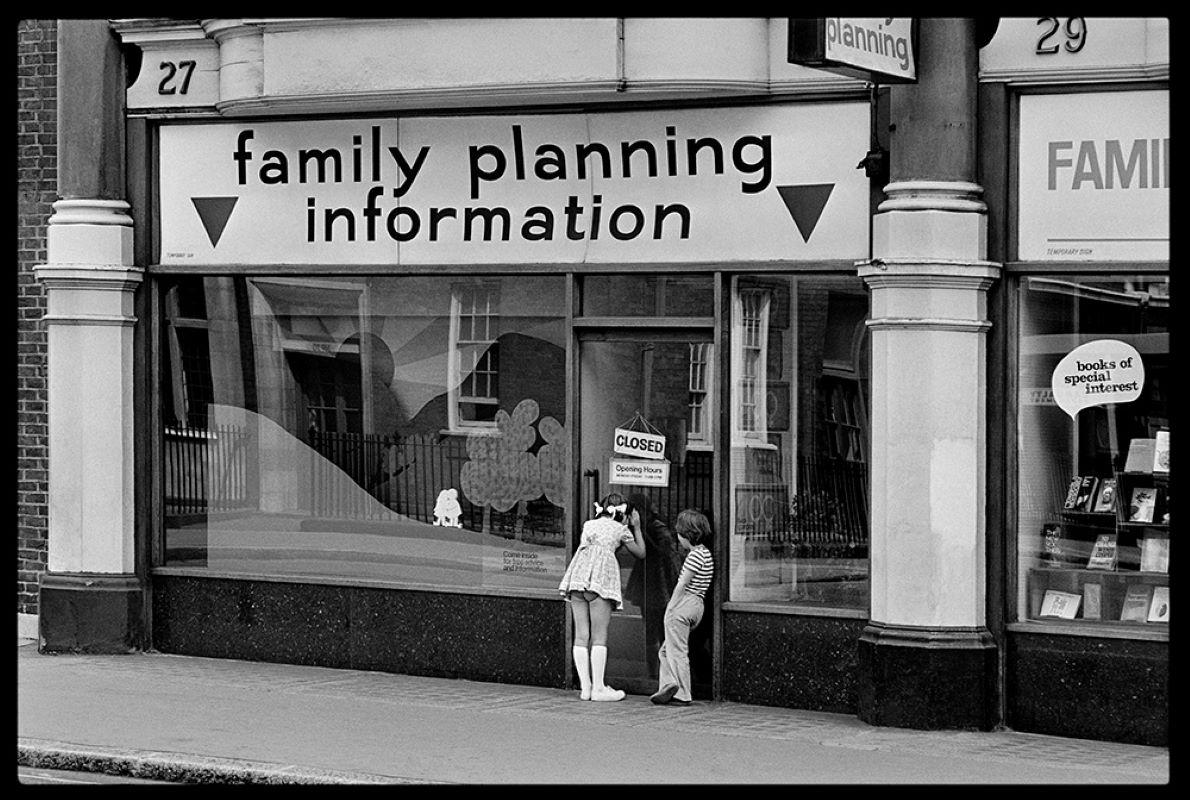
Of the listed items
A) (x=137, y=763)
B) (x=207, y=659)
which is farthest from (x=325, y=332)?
(x=137, y=763)

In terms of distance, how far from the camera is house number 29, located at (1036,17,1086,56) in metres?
10.5

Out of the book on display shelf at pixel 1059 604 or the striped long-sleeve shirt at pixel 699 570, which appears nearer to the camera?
the book on display shelf at pixel 1059 604

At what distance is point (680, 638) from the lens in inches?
455

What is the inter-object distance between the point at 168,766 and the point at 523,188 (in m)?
4.82

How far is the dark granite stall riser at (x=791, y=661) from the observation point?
37.0 ft

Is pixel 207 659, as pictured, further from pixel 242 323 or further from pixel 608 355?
pixel 608 355

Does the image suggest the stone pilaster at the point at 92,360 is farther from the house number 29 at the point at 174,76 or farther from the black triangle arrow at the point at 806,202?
the black triangle arrow at the point at 806,202

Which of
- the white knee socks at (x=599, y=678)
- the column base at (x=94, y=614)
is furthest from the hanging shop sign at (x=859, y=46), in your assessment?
the column base at (x=94, y=614)

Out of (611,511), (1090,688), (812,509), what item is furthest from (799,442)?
(1090,688)

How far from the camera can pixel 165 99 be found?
13211 mm

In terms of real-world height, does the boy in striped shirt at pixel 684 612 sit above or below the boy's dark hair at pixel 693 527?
below

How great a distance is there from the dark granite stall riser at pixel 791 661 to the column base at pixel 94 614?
4542 millimetres

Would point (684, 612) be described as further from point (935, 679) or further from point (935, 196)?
point (935, 196)

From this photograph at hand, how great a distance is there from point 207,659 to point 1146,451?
6794mm
